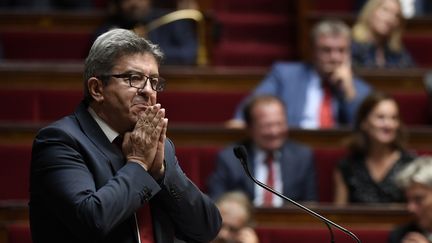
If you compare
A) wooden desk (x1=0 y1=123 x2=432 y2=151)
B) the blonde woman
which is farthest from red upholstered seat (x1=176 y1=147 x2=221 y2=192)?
the blonde woman

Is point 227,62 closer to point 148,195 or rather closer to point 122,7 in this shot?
point 122,7

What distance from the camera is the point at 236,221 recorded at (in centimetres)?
183

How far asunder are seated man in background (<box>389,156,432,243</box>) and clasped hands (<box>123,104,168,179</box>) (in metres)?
0.84


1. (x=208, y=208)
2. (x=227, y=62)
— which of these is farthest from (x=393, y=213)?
(x=227, y=62)

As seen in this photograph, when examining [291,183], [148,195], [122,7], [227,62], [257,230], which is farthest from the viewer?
[227,62]

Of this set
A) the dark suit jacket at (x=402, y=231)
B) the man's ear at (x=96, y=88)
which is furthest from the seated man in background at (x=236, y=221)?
the man's ear at (x=96, y=88)

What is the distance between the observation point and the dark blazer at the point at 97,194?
1.00 m

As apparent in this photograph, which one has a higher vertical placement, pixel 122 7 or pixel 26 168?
pixel 122 7

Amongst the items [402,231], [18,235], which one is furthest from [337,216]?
[18,235]

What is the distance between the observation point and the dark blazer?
1002mm

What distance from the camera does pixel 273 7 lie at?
325cm

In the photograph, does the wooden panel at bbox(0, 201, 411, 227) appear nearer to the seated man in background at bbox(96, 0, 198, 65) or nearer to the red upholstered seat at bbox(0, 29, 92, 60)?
the seated man in background at bbox(96, 0, 198, 65)

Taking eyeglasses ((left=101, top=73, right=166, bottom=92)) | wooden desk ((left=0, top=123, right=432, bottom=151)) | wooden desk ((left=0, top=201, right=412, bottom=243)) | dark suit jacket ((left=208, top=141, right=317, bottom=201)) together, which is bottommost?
wooden desk ((left=0, top=201, right=412, bottom=243))

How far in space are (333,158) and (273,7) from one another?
1030 mm
